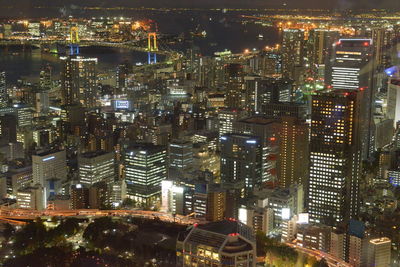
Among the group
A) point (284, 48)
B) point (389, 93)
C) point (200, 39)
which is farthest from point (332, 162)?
point (200, 39)

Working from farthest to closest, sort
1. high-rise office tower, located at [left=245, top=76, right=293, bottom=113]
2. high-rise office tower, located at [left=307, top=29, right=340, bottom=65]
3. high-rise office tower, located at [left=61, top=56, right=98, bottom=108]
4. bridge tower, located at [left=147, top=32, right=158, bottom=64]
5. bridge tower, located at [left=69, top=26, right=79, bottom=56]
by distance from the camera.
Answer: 1. bridge tower, located at [left=147, top=32, right=158, bottom=64]
2. bridge tower, located at [left=69, top=26, right=79, bottom=56]
3. high-rise office tower, located at [left=307, top=29, right=340, bottom=65]
4. high-rise office tower, located at [left=61, top=56, right=98, bottom=108]
5. high-rise office tower, located at [left=245, top=76, right=293, bottom=113]

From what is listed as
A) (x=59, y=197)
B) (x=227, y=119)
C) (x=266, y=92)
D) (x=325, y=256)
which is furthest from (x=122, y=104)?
(x=325, y=256)

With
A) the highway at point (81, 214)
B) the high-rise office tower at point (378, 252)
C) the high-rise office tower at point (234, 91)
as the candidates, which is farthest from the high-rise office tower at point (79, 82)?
the high-rise office tower at point (378, 252)

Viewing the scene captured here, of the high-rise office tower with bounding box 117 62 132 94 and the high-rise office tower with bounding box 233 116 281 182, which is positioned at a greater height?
the high-rise office tower with bounding box 117 62 132 94

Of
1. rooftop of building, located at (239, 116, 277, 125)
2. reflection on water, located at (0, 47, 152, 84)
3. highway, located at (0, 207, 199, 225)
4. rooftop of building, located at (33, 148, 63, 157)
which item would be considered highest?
reflection on water, located at (0, 47, 152, 84)

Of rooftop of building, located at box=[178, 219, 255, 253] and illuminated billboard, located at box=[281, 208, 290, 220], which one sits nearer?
rooftop of building, located at box=[178, 219, 255, 253]

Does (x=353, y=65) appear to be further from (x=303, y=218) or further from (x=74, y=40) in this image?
(x=74, y=40)

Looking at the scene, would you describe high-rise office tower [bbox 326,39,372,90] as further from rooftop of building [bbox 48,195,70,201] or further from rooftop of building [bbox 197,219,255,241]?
rooftop of building [bbox 197,219,255,241]

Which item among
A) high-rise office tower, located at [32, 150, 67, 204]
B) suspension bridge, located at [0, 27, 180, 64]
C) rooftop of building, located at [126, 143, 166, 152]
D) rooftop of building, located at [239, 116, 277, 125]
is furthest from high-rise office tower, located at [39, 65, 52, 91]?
rooftop of building, located at [126, 143, 166, 152]

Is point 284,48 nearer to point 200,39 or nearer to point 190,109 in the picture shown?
point 190,109
